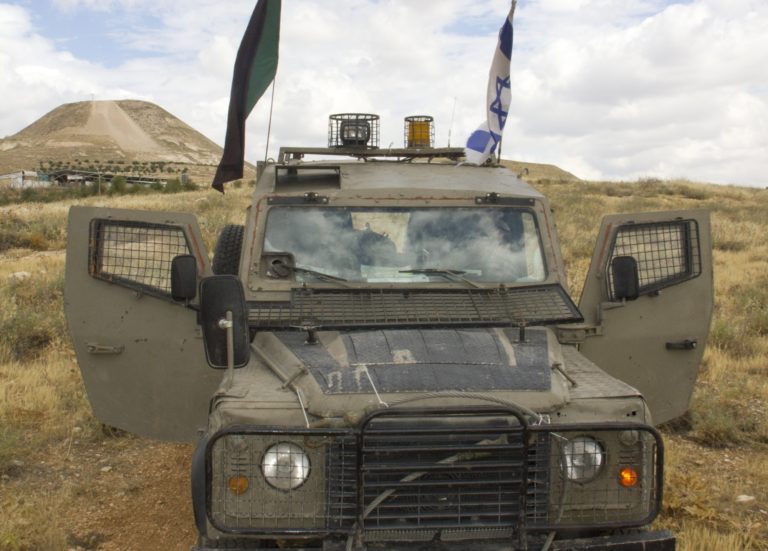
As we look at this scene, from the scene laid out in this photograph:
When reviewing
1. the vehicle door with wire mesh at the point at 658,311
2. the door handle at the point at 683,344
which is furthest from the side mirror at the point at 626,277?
the door handle at the point at 683,344

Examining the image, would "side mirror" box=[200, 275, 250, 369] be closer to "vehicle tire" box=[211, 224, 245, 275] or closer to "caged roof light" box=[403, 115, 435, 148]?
"vehicle tire" box=[211, 224, 245, 275]

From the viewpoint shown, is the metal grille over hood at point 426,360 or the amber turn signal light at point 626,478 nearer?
the amber turn signal light at point 626,478

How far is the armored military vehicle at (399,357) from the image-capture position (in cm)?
304

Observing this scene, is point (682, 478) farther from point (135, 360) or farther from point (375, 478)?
point (135, 360)

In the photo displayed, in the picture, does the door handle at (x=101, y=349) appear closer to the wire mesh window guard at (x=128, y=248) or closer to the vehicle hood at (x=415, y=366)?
the wire mesh window guard at (x=128, y=248)

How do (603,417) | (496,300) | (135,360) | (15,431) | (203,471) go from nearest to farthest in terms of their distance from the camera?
(203,471), (603,417), (496,300), (135,360), (15,431)

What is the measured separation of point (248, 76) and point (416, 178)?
1.66m

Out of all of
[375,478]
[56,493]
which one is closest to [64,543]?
[56,493]

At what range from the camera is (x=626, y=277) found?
177 inches

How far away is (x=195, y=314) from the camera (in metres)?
4.61

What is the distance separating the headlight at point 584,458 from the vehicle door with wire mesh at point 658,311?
151cm

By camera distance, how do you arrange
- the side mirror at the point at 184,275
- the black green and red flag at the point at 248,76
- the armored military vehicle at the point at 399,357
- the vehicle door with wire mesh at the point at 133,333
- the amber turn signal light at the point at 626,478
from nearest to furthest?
the armored military vehicle at the point at 399,357 < the amber turn signal light at the point at 626,478 < the side mirror at the point at 184,275 < the vehicle door with wire mesh at the point at 133,333 < the black green and red flag at the point at 248,76

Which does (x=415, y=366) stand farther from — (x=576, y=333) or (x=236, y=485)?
(x=576, y=333)

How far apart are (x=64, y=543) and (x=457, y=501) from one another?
2548 mm
